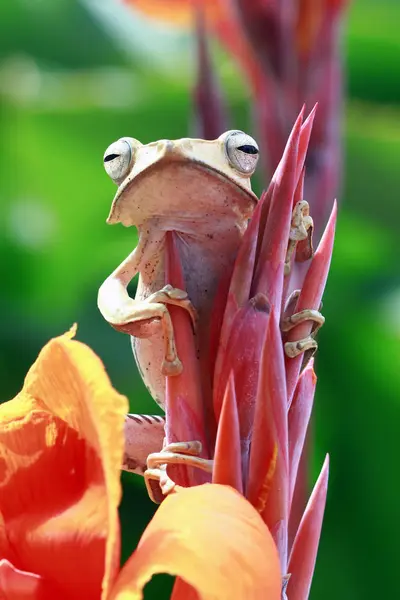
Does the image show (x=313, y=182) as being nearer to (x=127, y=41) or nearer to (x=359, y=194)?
(x=359, y=194)

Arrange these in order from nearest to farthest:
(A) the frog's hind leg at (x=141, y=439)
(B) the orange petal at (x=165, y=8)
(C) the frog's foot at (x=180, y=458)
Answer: (C) the frog's foot at (x=180, y=458) → (A) the frog's hind leg at (x=141, y=439) → (B) the orange petal at (x=165, y=8)

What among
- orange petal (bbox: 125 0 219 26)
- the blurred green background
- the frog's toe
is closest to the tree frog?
the frog's toe

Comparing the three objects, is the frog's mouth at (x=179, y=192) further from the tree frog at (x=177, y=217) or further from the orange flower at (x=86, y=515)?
the orange flower at (x=86, y=515)

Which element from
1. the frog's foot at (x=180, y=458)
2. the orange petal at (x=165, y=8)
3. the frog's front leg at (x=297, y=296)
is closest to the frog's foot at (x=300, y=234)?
the frog's front leg at (x=297, y=296)

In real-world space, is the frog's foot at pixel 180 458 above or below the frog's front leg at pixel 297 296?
below

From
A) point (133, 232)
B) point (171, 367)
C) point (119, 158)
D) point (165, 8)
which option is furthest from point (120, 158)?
point (133, 232)

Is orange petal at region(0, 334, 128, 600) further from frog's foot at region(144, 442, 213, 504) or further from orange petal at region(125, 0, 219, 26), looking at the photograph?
orange petal at region(125, 0, 219, 26)

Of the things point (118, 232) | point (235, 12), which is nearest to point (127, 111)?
point (118, 232)

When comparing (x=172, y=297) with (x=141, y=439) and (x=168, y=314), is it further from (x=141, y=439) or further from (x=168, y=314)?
(x=141, y=439)
